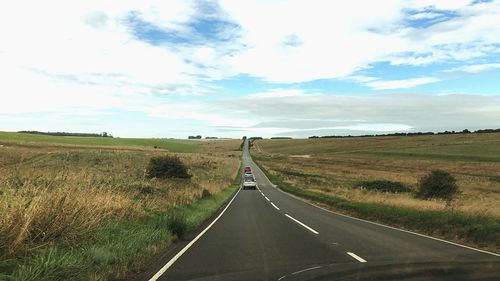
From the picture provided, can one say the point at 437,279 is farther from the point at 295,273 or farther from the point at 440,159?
the point at 440,159

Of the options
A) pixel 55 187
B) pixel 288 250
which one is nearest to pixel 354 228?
pixel 288 250

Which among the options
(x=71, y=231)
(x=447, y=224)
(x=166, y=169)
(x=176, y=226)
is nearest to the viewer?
(x=71, y=231)

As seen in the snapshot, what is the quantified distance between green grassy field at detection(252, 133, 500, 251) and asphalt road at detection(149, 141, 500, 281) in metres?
2.03

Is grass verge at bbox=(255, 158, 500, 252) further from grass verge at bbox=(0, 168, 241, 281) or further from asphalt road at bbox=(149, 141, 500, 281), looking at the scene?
grass verge at bbox=(0, 168, 241, 281)

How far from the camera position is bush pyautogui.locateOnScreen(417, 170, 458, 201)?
38.2 m

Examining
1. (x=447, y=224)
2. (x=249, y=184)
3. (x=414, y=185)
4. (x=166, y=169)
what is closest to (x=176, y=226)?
(x=447, y=224)

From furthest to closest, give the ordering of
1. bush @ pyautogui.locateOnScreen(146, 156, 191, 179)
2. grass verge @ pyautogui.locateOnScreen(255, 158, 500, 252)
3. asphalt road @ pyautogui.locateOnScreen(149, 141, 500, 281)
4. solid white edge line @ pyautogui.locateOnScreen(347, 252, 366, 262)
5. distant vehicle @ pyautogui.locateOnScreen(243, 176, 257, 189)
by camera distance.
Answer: distant vehicle @ pyautogui.locateOnScreen(243, 176, 257, 189), bush @ pyautogui.locateOnScreen(146, 156, 191, 179), grass verge @ pyautogui.locateOnScreen(255, 158, 500, 252), solid white edge line @ pyautogui.locateOnScreen(347, 252, 366, 262), asphalt road @ pyautogui.locateOnScreen(149, 141, 500, 281)

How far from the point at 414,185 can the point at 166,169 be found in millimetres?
28880

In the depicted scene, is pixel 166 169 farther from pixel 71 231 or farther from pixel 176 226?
pixel 71 231

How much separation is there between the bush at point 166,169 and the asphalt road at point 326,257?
3489 cm

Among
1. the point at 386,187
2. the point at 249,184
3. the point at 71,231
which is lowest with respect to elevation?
the point at 249,184

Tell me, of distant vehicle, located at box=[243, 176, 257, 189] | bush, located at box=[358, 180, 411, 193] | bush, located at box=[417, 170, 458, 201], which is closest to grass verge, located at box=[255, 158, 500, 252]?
bush, located at box=[417, 170, 458, 201]

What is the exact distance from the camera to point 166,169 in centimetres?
5169

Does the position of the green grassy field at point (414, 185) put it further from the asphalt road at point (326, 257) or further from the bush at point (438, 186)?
the asphalt road at point (326, 257)
